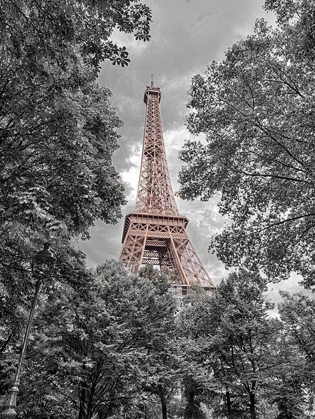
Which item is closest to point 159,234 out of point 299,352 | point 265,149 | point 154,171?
point 154,171

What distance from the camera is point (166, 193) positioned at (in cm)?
5462

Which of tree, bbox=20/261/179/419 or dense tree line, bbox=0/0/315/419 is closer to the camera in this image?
dense tree line, bbox=0/0/315/419

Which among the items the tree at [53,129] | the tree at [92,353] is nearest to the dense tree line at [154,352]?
the tree at [92,353]

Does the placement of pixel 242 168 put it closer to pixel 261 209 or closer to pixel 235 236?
pixel 261 209

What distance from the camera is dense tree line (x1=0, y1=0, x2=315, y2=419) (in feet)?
17.5

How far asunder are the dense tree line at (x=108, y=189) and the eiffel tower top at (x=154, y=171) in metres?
33.3

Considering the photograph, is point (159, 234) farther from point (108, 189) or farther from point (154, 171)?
point (108, 189)

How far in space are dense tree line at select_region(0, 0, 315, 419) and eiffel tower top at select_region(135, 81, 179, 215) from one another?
33284 mm

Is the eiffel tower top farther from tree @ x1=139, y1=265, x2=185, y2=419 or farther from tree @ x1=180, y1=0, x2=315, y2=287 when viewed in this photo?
tree @ x1=180, y1=0, x2=315, y2=287

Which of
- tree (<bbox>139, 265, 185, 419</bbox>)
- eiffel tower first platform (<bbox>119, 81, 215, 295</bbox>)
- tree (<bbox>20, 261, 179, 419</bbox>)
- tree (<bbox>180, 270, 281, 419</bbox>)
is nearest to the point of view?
tree (<bbox>20, 261, 179, 419</bbox>)

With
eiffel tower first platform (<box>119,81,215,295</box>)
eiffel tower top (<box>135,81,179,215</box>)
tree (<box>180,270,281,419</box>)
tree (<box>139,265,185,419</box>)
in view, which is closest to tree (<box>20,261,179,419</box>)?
tree (<box>139,265,185,419</box>)

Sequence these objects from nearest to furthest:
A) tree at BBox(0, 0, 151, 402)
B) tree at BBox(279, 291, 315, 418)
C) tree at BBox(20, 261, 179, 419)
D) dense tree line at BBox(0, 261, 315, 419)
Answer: tree at BBox(0, 0, 151, 402) < tree at BBox(20, 261, 179, 419) < dense tree line at BBox(0, 261, 315, 419) < tree at BBox(279, 291, 315, 418)

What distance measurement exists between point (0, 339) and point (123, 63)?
35.0ft

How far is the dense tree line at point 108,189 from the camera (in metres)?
5.33
